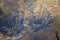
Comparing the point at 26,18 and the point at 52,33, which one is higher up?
the point at 26,18

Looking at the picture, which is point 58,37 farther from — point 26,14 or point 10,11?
point 10,11

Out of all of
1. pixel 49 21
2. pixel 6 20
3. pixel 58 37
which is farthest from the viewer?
pixel 49 21

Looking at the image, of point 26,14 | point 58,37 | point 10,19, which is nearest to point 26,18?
point 26,14

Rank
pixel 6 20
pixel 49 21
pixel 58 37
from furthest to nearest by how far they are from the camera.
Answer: pixel 49 21 → pixel 6 20 → pixel 58 37

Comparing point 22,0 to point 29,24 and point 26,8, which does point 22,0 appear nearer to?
point 26,8

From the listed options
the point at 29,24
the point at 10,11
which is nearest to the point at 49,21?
the point at 29,24

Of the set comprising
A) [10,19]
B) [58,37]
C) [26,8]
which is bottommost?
[58,37]

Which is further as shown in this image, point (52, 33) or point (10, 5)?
point (10, 5)
